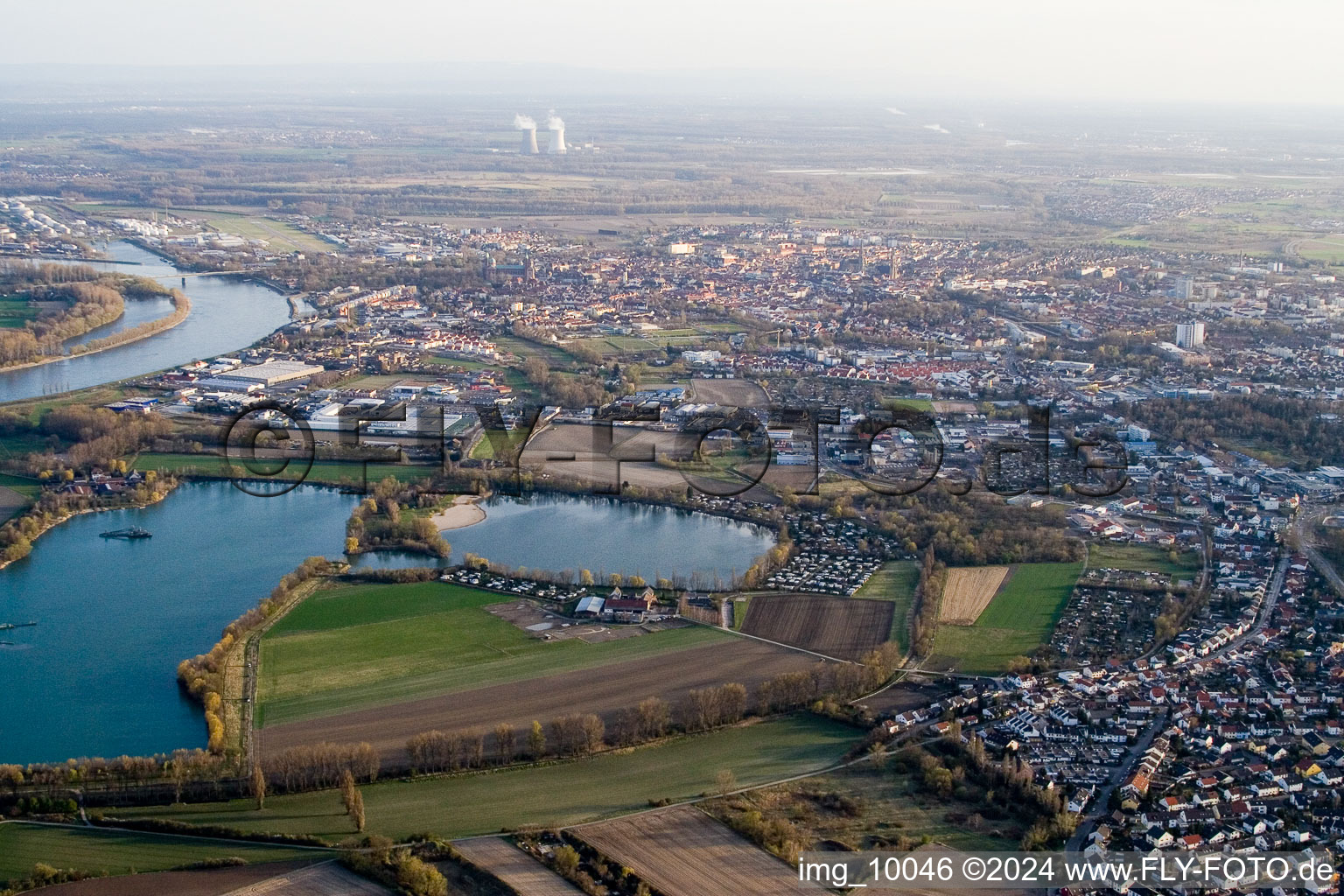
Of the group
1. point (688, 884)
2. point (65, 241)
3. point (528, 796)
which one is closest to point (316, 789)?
point (528, 796)

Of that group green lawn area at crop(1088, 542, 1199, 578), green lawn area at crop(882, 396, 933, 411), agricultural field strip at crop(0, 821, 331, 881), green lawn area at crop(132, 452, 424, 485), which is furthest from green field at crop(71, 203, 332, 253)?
agricultural field strip at crop(0, 821, 331, 881)

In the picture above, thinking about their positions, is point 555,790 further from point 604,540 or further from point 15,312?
point 15,312

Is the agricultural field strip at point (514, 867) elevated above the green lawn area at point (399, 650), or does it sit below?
below

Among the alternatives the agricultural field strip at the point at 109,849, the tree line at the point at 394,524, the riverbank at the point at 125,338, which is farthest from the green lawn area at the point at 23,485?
the agricultural field strip at the point at 109,849

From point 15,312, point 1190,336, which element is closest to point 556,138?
point 15,312

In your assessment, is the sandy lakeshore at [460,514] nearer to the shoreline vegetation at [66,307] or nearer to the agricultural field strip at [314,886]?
the agricultural field strip at [314,886]

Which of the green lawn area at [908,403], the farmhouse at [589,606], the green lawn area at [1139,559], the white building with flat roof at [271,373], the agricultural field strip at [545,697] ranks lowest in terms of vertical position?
the agricultural field strip at [545,697]
